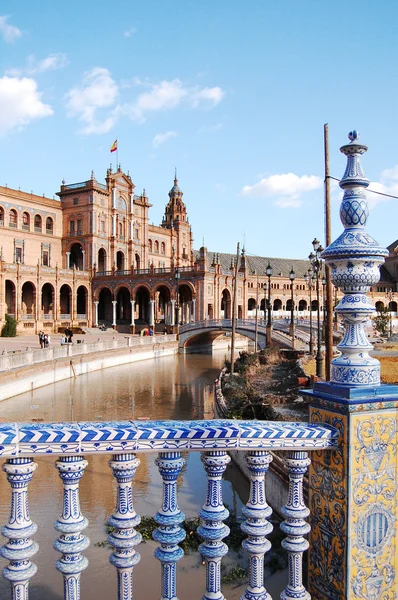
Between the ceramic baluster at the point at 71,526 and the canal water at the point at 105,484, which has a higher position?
the ceramic baluster at the point at 71,526

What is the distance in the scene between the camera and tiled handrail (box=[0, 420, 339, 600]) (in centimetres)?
256

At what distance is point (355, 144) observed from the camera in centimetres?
342

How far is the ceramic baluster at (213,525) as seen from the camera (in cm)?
279

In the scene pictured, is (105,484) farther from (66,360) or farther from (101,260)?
(101,260)

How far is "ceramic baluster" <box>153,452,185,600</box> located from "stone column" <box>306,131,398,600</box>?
98cm

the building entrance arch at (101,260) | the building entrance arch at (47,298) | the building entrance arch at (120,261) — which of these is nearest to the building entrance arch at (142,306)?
the building entrance arch at (120,261)

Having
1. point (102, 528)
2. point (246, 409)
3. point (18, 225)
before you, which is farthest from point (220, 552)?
point (18, 225)

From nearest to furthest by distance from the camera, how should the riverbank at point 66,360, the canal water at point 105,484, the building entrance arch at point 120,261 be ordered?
1. the canal water at point 105,484
2. the riverbank at point 66,360
3. the building entrance arch at point 120,261

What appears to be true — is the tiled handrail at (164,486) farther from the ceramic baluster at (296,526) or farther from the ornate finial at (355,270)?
the ornate finial at (355,270)

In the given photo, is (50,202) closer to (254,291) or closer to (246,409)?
(254,291)

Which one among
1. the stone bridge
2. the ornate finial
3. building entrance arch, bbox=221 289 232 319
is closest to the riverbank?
the stone bridge

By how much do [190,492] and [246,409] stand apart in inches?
139

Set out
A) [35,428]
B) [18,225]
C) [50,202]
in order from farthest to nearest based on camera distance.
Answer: [50,202]
[18,225]
[35,428]

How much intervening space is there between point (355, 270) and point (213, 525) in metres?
1.77
